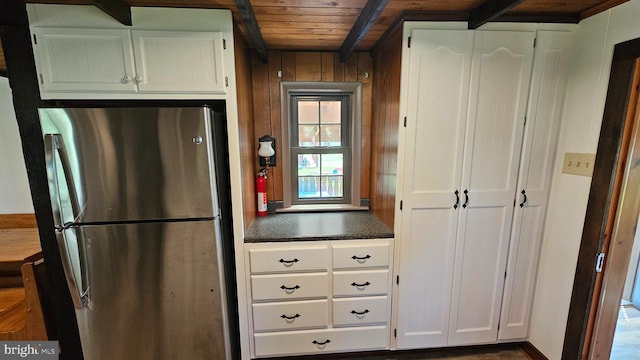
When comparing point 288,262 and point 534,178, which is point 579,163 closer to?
point 534,178

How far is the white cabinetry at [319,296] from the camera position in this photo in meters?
1.65

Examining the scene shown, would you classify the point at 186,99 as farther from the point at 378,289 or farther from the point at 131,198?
the point at 378,289

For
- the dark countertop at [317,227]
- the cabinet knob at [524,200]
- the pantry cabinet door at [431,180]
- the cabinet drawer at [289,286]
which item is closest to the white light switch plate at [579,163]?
the cabinet knob at [524,200]

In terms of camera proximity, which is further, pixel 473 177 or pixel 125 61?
pixel 473 177

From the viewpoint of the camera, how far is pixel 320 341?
1.75 metres

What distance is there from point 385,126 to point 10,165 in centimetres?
292

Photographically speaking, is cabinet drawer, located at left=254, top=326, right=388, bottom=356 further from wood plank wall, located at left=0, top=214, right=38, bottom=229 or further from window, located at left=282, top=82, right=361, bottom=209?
wood plank wall, located at left=0, top=214, right=38, bottom=229

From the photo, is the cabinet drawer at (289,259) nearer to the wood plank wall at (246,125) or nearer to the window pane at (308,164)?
the wood plank wall at (246,125)

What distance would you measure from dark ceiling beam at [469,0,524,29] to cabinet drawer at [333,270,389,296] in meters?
1.61

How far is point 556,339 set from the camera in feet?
5.35

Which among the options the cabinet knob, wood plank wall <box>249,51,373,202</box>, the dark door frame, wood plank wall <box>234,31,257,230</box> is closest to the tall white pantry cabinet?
the cabinet knob

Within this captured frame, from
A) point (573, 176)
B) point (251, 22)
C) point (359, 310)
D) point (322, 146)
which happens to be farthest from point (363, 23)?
point (359, 310)

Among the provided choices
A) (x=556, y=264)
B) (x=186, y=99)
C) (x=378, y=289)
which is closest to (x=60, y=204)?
(x=186, y=99)

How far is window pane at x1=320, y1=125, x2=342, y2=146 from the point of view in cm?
228
